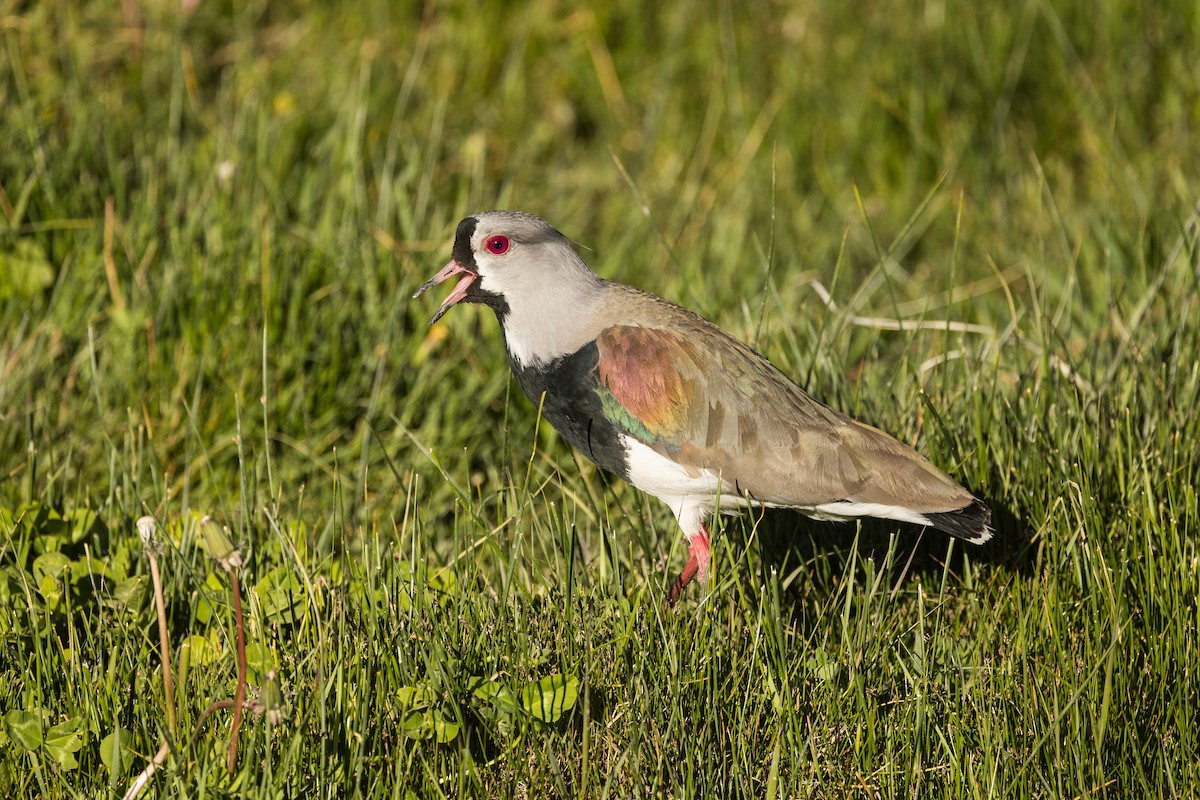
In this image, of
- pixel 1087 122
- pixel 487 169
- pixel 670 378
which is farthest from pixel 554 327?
pixel 1087 122

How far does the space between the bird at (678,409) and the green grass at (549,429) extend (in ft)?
0.62

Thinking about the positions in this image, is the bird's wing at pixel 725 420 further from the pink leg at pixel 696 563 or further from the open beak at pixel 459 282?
the open beak at pixel 459 282

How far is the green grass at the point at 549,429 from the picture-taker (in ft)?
10.6

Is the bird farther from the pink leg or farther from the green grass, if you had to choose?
the green grass

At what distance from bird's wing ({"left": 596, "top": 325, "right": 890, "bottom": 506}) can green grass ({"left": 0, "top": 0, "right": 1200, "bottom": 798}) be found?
0.26 metres

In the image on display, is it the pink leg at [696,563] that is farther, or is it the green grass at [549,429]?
the pink leg at [696,563]

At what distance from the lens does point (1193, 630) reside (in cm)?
346

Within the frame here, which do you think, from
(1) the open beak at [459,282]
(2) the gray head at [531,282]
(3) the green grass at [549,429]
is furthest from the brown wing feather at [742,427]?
(1) the open beak at [459,282]

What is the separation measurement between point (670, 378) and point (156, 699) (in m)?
1.58

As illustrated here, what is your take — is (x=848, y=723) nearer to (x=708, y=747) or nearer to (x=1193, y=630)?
(x=708, y=747)

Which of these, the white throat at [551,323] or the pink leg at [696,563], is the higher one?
the white throat at [551,323]

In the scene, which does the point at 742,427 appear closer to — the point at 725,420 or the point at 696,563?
the point at 725,420

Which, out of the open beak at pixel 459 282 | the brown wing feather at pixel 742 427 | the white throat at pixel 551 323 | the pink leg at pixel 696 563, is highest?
the open beak at pixel 459 282

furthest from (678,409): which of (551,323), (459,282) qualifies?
(459,282)
